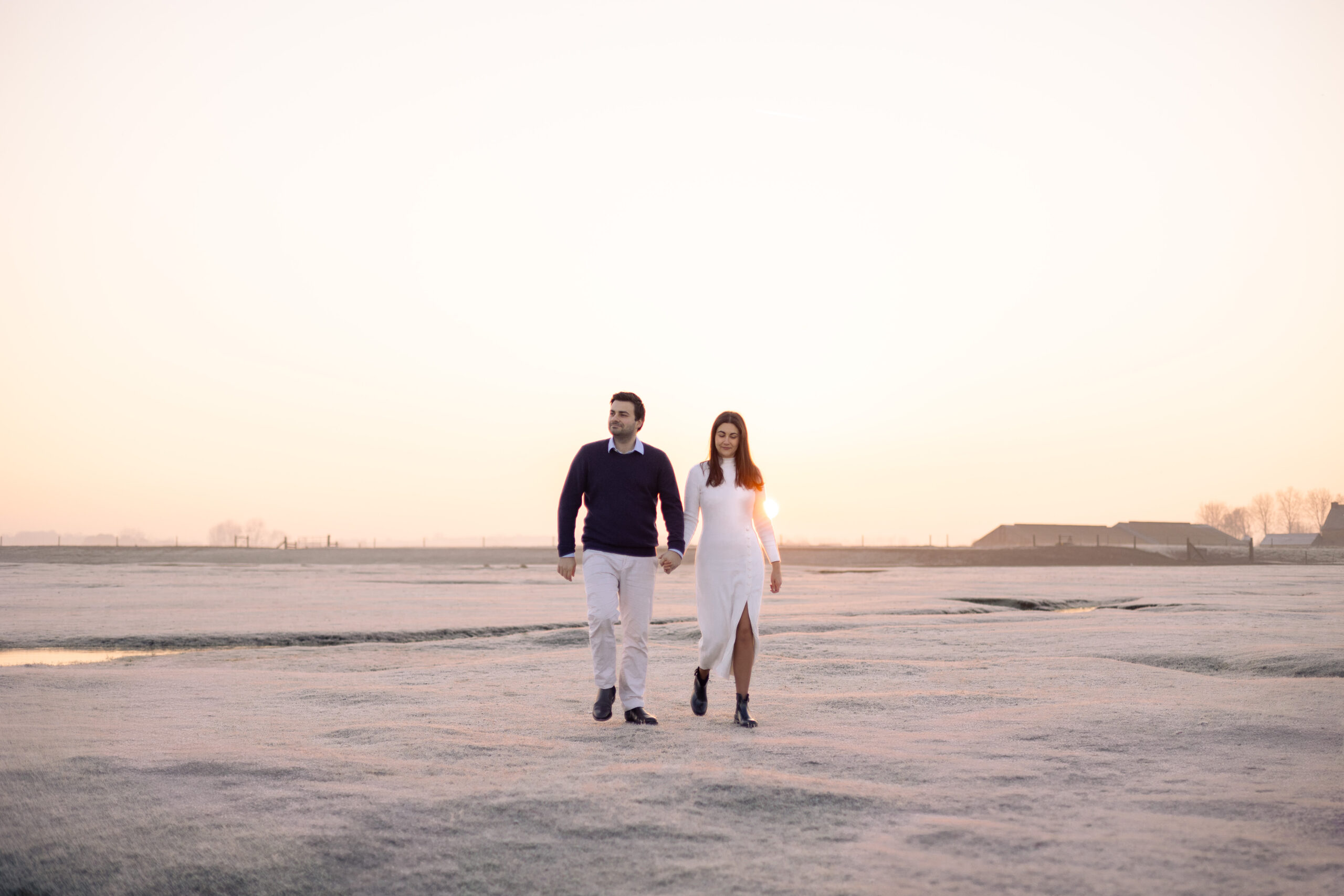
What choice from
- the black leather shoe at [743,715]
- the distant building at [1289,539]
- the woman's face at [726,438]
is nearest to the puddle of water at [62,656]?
the black leather shoe at [743,715]

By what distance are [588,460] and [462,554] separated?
60.8m

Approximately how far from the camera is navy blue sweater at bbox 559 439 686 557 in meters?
5.92

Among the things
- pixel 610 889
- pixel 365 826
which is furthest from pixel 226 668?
pixel 610 889

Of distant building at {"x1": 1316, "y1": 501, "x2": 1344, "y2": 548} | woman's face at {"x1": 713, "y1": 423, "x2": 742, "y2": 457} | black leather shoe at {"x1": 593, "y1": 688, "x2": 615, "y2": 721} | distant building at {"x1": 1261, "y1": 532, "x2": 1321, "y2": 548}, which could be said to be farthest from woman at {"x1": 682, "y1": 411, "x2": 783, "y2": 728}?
distant building at {"x1": 1261, "y1": 532, "x2": 1321, "y2": 548}

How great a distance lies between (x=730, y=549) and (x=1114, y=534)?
98640 millimetres

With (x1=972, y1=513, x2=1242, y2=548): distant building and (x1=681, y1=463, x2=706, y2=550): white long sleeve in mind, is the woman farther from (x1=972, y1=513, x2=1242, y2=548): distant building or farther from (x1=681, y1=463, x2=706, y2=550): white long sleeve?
(x1=972, y1=513, x2=1242, y2=548): distant building

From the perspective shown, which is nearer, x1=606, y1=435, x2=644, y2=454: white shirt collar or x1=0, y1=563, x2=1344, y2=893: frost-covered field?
x1=0, y1=563, x2=1344, y2=893: frost-covered field

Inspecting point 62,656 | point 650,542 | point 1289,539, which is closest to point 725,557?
point 650,542

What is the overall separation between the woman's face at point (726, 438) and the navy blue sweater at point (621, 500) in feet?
1.10

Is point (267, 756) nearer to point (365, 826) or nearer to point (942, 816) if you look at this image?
point (365, 826)

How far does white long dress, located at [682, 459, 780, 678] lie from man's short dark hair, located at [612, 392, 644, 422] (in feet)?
1.59

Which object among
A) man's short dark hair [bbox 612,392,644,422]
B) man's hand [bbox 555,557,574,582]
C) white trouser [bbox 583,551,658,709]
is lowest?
white trouser [bbox 583,551,658,709]

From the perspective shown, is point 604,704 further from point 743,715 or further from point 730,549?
point 730,549

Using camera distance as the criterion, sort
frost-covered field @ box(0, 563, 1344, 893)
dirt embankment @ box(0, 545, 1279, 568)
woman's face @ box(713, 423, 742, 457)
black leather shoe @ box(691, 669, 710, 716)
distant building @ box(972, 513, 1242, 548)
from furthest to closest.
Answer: distant building @ box(972, 513, 1242, 548) < dirt embankment @ box(0, 545, 1279, 568) < black leather shoe @ box(691, 669, 710, 716) < woman's face @ box(713, 423, 742, 457) < frost-covered field @ box(0, 563, 1344, 893)
